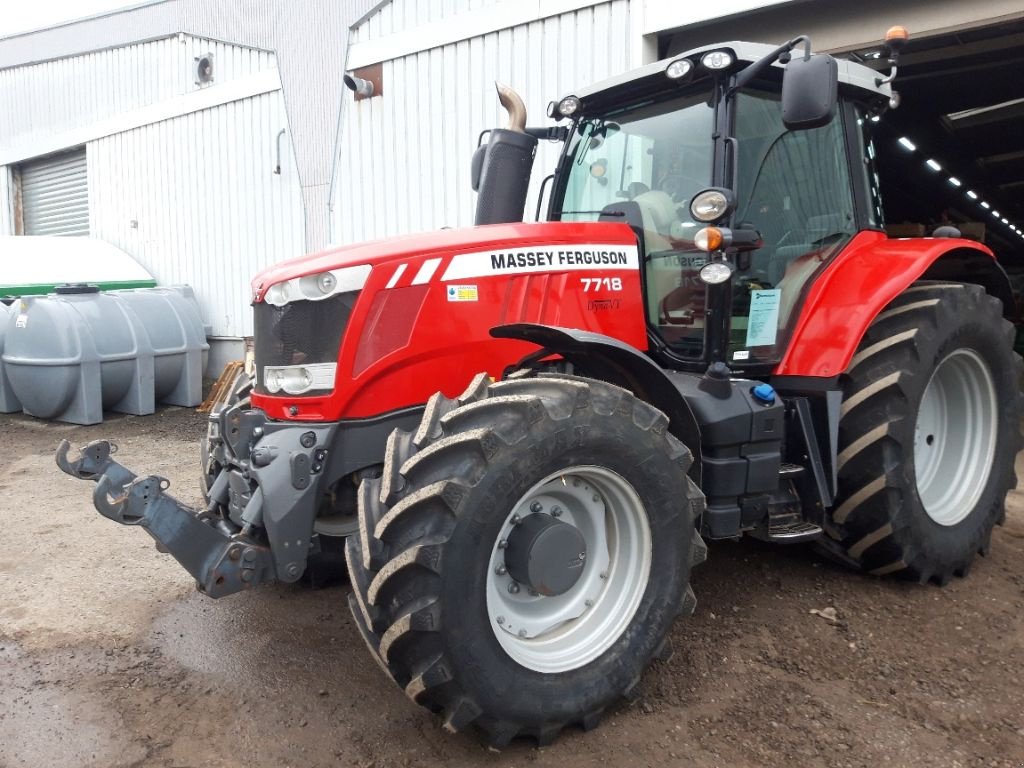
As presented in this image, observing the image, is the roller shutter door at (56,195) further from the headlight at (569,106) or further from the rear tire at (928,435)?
the rear tire at (928,435)

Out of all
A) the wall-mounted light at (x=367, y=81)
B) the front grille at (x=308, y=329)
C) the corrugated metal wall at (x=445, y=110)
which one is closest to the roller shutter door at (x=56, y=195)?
the corrugated metal wall at (x=445, y=110)

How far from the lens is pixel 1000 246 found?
2302 centimetres

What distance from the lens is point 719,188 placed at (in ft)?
9.70

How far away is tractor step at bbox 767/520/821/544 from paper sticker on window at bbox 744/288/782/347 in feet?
2.51

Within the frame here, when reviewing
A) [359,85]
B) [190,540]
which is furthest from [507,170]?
[359,85]

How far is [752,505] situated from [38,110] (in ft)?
46.6

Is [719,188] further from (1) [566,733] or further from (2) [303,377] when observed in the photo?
(1) [566,733]

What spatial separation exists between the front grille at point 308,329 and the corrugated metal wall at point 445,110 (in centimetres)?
464

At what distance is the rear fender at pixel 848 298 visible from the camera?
3316mm

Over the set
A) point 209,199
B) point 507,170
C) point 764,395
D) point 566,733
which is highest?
point 209,199

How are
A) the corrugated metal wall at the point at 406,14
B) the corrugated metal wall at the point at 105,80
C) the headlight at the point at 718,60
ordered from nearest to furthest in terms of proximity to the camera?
the headlight at the point at 718,60, the corrugated metal wall at the point at 406,14, the corrugated metal wall at the point at 105,80

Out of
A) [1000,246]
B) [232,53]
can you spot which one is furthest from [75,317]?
[1000,246]

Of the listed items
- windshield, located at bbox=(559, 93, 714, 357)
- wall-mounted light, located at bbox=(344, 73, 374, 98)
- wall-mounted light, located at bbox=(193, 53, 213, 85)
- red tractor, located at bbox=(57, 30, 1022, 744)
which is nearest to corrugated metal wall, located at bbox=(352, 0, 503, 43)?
wall-mounted light, located at bbox=(344, 73, 374, 98)

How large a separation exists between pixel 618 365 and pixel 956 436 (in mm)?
2176
